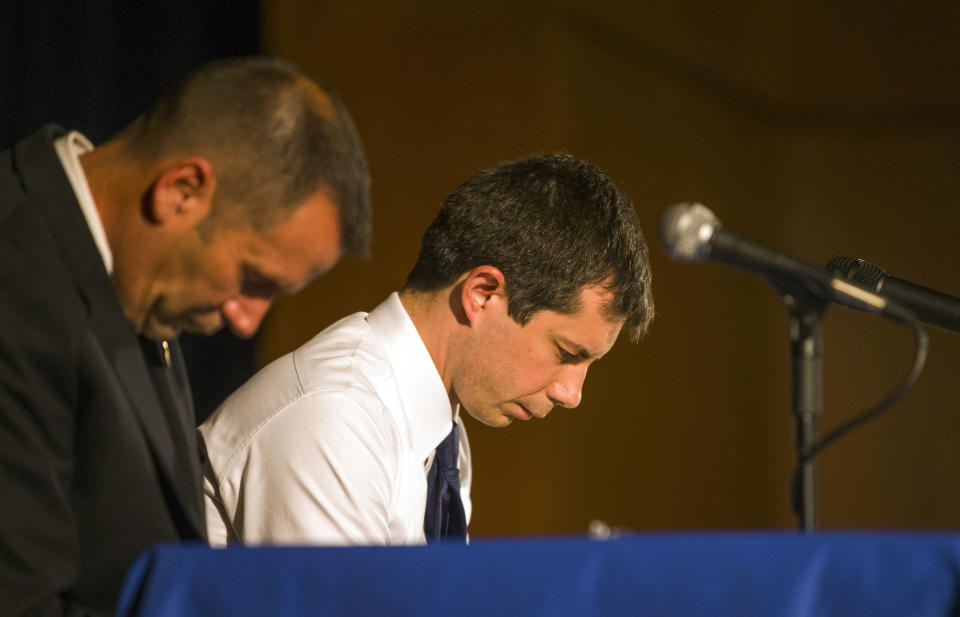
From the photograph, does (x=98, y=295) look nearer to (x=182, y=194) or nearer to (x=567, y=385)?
(x=182, y=194)

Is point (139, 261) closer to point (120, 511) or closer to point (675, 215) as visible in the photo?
point (120, 511)

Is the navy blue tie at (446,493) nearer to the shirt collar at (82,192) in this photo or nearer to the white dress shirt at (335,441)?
the white dress shirt at (335,441)

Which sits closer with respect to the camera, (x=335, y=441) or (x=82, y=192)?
(x=82, y=192)

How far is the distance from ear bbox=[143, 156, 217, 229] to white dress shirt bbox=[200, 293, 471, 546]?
0.43 metres

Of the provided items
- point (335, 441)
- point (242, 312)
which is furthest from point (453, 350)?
point (242, 312)

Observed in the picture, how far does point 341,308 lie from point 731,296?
5.79 feet

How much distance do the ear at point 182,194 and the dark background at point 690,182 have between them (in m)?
2.62

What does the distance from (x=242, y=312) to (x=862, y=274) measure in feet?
2.46

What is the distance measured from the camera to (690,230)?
Answer: 1159mm

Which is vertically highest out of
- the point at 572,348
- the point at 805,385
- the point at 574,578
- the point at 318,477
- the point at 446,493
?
the point at 805,385

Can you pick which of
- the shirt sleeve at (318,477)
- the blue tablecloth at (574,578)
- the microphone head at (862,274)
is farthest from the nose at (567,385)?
the blue tablecloth at (574,578)

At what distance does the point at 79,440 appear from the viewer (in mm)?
1245

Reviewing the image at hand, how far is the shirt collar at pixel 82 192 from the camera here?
129cm

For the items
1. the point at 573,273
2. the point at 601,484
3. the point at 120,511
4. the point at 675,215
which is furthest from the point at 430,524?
the point at 601,484
